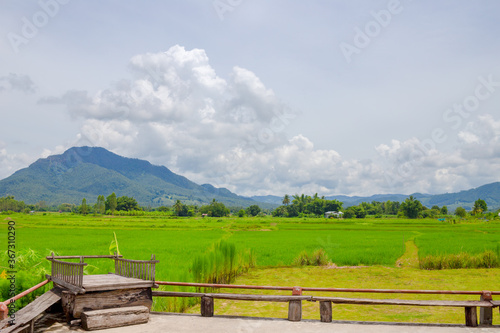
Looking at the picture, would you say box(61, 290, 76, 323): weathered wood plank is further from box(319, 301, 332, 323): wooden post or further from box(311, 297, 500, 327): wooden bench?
box(319, 301, 332, 323): wooden post

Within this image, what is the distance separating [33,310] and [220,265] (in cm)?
807

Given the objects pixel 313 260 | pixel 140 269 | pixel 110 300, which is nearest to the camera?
pixel 110 300

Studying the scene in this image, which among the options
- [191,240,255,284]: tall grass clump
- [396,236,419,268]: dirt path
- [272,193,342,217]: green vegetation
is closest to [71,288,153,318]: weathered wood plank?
[191,240,255,284]: tall grass clump

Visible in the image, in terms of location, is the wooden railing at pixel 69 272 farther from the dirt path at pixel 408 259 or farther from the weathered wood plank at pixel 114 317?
the dirt path at pixel 408 259

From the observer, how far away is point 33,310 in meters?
6.44

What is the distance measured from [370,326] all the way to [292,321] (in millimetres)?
1440

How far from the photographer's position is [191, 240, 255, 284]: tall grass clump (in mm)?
12195

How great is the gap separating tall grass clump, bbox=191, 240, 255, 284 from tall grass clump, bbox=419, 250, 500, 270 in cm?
906

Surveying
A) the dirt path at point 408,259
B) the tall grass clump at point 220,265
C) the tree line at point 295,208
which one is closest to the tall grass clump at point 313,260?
the tall grass clump at point 220,265

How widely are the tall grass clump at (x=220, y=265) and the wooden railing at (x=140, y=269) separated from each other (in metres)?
3.92

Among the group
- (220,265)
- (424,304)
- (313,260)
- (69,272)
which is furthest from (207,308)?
(313,260)

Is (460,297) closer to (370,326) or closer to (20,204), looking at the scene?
(370,326)

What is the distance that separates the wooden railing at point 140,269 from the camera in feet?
24.7

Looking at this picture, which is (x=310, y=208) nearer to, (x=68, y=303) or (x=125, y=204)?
(x=125, y=204)
